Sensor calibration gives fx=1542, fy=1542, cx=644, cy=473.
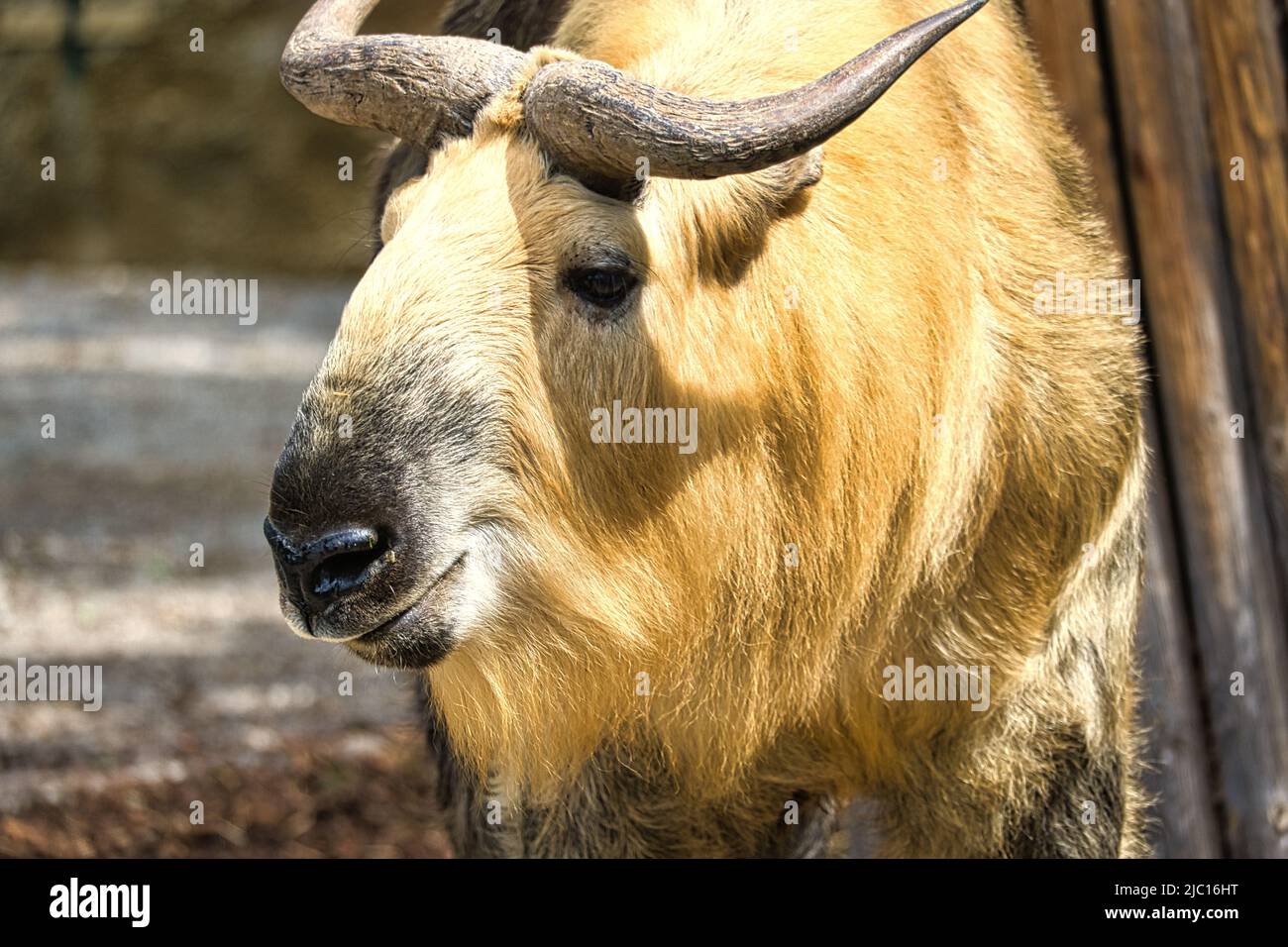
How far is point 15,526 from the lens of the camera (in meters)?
7.84

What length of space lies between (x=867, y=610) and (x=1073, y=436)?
1.94ft

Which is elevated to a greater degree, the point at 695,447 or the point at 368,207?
the point at 368,207

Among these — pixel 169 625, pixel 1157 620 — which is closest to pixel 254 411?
pixel 169 625

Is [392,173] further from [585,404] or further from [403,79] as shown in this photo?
[585,404]

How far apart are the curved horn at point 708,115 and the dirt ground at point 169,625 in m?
0.95

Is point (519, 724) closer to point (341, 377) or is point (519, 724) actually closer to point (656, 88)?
point (341, 377)

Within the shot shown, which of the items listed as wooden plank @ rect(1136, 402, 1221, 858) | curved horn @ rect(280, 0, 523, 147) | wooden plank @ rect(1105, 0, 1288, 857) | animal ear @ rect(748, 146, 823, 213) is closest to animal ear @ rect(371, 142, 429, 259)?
curved horn @ rect(280, 0, 523, 147)

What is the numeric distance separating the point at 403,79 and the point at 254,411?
7.19m

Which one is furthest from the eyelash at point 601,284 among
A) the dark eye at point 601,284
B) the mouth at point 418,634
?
the mouth at point 418,634

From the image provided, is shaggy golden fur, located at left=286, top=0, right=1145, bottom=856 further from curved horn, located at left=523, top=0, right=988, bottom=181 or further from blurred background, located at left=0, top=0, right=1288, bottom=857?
blurred background, located at left=0, top=0, right=1288, bottom=857

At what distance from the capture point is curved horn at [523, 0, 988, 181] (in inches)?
99.6
